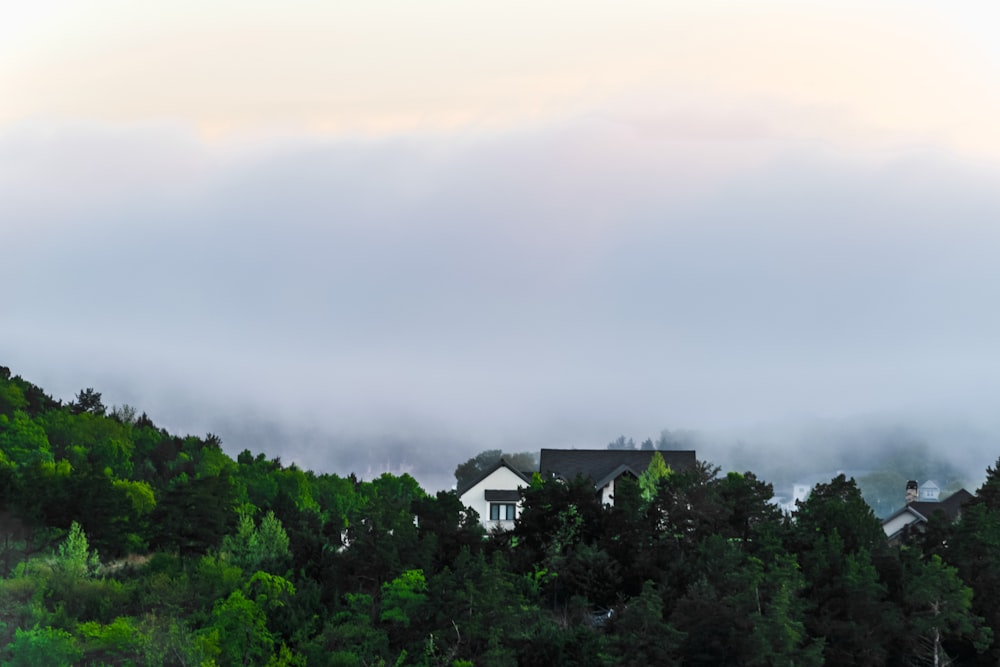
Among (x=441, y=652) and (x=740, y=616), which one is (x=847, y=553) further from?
(x=441, y=652)

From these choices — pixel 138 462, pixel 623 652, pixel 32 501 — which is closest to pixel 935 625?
pixel 623 652

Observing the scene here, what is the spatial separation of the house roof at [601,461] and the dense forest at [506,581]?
59.0 ft

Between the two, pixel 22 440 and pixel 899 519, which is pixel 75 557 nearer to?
pixel 22 440

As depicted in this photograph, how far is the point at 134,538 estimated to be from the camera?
74.7 metres

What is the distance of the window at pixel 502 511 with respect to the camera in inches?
3484

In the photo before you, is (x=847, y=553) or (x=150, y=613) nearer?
(x=150, y=613)

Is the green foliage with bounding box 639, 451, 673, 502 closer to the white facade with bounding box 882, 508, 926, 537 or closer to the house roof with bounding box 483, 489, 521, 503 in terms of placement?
the house roof with bounding box 483, 489, 521, 503

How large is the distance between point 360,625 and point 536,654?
27.8ft

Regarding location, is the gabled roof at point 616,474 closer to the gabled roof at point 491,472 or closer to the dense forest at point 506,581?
the gabled roof at point 491,472

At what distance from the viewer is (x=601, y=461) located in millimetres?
93125

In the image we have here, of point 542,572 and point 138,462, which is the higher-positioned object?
point 138,462

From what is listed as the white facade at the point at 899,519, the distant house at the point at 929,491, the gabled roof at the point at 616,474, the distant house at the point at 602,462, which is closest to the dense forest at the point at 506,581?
the gabled roof at the point at 616,474

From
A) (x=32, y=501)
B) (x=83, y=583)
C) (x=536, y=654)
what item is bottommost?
(x=536, y=654)

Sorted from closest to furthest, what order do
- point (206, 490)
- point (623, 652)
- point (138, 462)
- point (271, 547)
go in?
point (623, 652) < point (271, 547) < point (206, 490) < point (138, 462)
